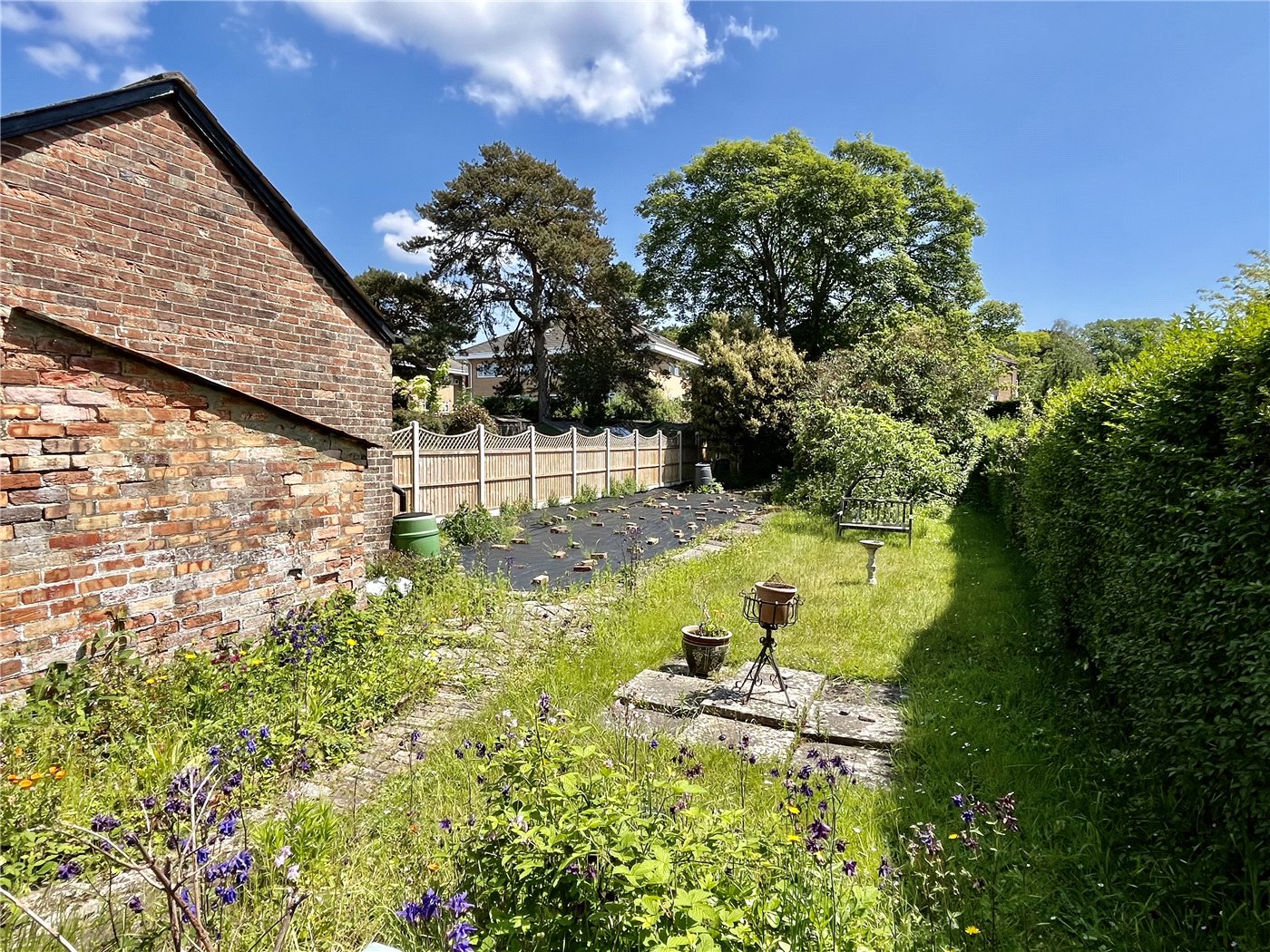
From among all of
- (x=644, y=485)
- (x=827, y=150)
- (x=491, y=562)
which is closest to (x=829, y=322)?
(x=827, y=150)

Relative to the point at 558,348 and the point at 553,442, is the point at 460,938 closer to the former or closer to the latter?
the point at 553,442

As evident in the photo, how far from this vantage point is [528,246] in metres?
24.1

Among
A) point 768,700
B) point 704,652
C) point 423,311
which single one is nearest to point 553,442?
point 704,652

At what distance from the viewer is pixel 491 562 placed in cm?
933

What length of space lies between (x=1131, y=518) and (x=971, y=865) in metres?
2.09

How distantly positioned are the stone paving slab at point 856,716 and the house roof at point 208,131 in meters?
6.03

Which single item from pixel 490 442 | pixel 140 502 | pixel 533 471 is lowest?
pixel 533 471

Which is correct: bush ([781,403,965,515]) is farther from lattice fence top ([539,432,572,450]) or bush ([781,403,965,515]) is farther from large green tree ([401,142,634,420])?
large green tree ([401,142,634,420])

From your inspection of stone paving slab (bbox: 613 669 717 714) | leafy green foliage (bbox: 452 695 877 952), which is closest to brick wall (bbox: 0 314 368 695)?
stone paving slab (bbox: 613 669 717 714)

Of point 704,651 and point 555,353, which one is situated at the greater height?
point 555,353

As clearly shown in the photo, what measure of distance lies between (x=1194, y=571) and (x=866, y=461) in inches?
398

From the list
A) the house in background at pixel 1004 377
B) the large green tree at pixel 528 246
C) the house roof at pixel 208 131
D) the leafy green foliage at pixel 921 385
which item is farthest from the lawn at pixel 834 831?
the large green tree at pixel 528 246

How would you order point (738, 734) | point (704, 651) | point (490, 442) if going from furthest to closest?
point (490, 442) → point (704, 651) → point (738, 734)

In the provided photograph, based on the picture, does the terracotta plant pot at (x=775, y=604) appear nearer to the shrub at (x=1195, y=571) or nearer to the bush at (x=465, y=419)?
the shrub at (x=1195, y=571)
